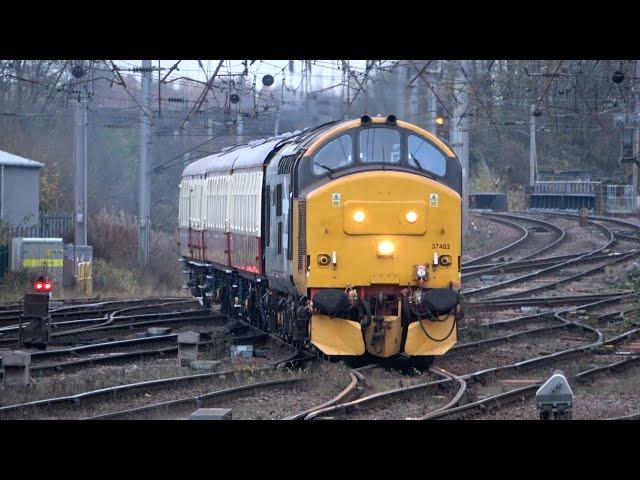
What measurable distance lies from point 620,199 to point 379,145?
37825 mm

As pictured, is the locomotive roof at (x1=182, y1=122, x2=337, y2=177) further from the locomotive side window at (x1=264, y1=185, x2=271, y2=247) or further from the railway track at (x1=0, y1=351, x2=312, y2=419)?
the railway track at (x1=0, y1=351, x2=312, y2=419)

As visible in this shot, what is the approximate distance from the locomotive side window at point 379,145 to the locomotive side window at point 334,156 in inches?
7.0

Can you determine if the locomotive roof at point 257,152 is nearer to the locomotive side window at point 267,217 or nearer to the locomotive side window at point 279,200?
the locomotive side window at point 279,200

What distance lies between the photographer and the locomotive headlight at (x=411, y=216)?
13.7 m

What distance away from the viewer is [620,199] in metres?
49.8

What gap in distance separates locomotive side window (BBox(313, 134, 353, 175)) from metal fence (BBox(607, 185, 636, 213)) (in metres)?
36.5

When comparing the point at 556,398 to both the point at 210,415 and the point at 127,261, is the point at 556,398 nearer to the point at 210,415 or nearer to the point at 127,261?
the point at 210,415

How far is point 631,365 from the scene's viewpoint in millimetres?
14703

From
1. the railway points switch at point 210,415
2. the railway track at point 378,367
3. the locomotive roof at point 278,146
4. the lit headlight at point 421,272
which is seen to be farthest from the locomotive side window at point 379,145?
the railway points switch at point 210,415

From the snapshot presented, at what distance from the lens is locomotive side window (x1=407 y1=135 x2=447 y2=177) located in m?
14.2

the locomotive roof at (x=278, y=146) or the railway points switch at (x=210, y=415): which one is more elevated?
the locomotive roof at (x=278, y=146)

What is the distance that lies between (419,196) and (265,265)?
345cm

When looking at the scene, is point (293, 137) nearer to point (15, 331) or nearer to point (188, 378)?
point (188, 378)
